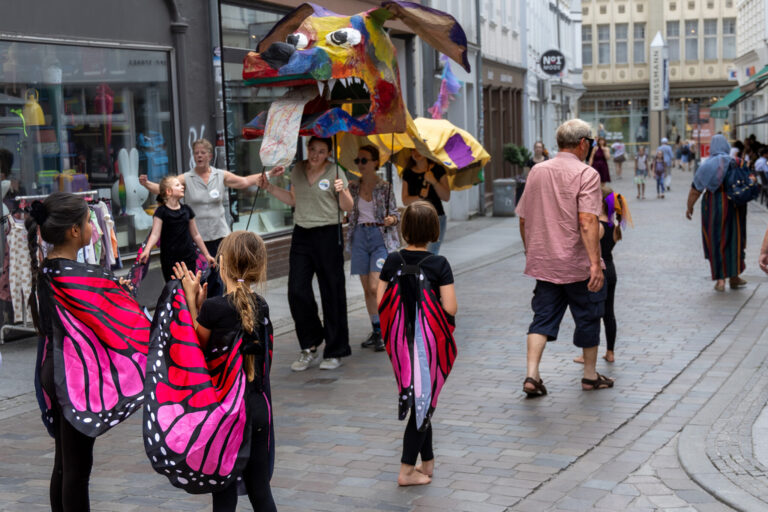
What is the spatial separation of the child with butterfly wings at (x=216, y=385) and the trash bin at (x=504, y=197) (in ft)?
69.1

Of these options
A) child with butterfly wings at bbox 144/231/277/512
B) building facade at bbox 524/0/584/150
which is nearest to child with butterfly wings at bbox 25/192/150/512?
child with butterfly wings at bbox 144/231/277/512

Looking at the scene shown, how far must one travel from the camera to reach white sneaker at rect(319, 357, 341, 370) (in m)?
8.67

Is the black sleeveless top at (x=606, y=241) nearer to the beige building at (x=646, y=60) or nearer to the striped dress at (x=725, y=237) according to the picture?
the striped dress at (x=725, y=237)

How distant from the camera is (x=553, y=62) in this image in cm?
3272

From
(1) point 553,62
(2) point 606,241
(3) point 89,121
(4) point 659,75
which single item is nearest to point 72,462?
(2) point 606,241

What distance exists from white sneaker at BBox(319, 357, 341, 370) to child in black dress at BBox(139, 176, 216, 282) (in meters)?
1.33

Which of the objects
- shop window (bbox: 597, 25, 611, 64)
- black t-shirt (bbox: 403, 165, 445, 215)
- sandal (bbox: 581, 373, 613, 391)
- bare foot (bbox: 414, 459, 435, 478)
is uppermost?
shop window (bbox: 597, 25, 611, 64)

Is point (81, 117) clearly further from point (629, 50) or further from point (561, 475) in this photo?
point (629, 50)

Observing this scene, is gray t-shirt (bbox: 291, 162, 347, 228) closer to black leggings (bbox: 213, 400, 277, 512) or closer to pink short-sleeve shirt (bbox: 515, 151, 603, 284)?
pink short-sleeve shirt (bbox: 515, 151, 603, 284)

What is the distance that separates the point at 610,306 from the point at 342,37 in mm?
2932

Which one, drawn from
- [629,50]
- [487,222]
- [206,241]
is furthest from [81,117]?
[629,50]

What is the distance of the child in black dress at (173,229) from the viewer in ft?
29.7

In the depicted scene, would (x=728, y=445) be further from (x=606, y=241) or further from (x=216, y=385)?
(x=216, y=385)

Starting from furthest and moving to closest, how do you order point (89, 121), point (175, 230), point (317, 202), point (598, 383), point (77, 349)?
point (89, 121) → point (175, 230) → point (317, 202) → point (598, 383) → point (77, 349)
